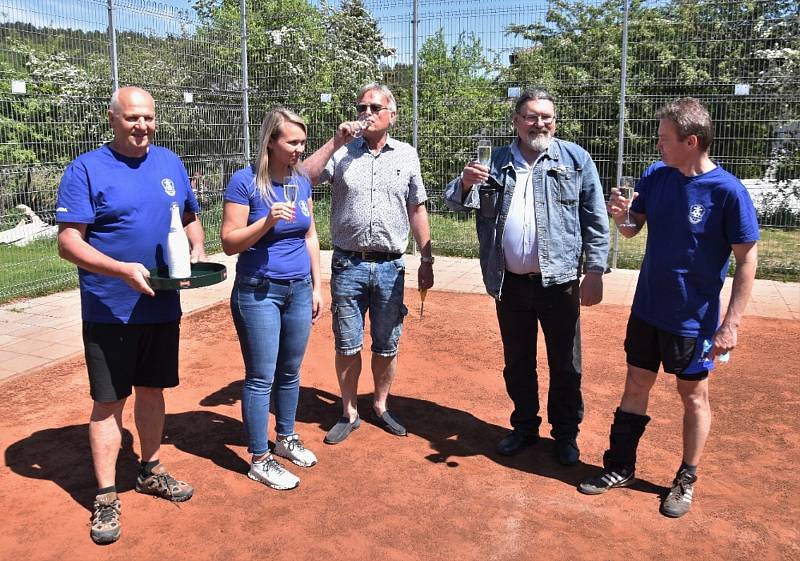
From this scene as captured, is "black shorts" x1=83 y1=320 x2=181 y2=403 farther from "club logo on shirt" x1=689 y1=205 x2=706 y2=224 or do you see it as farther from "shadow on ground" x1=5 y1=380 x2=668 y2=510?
"club logo on shirt" x1=689 y1=205 x2=706 y2=224

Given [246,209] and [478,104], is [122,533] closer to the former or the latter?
[246,209]

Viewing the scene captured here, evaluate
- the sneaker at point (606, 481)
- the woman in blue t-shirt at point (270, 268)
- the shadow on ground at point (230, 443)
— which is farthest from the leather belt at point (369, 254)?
the sneaker at point (606, 481)

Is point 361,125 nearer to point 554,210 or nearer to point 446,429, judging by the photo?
point 554,210

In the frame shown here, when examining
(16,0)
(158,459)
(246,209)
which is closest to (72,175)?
(246,209)

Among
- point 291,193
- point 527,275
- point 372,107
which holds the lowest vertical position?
point 527,275

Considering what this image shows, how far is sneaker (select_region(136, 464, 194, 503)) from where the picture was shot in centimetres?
365

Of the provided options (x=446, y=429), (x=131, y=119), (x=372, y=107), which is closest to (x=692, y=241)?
(x=372, y=107)

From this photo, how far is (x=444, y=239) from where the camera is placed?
35.4 ft

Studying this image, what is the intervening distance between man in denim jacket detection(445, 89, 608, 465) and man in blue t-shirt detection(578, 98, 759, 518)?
320 millimetres

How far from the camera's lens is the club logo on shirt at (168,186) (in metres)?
3.43

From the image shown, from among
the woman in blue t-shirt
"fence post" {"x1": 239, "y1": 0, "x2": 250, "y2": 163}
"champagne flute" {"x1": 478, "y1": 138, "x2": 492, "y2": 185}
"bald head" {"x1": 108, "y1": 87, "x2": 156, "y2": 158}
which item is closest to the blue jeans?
the woman in blue t-shirt

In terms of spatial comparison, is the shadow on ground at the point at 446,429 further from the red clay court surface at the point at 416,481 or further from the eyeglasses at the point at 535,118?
the eyeglasses at the point at 535,118

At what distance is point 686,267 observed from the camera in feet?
11.3

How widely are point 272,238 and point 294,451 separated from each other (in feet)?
4.12
